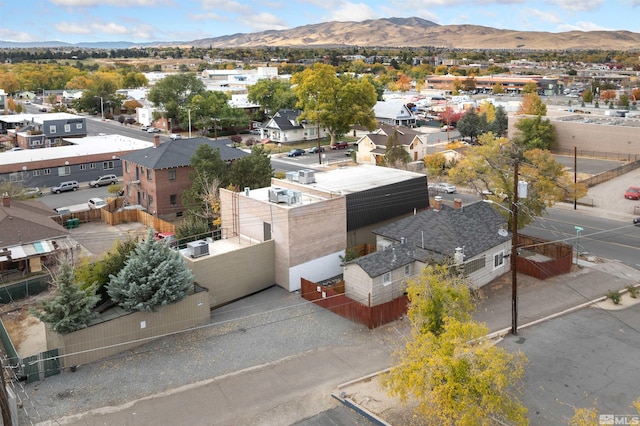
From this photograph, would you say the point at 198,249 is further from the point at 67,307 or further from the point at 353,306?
the point at 353,306

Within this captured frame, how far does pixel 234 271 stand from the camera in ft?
111

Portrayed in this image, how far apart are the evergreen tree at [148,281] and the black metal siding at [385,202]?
1335cm

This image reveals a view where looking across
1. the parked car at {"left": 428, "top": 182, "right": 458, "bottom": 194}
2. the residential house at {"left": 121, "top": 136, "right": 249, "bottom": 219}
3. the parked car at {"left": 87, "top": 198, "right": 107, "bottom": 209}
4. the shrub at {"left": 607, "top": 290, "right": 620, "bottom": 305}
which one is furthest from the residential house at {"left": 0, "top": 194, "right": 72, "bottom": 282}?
the parked car at {"left": 428, "top": 182, "right": 458, "bottom": 194}

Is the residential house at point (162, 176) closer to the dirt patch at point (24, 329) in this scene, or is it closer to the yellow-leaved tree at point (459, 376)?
the dirt patch at point (24, 329)

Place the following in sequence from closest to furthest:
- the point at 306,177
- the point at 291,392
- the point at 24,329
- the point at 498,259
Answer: the point at 291,392, the point at 24,329, the point at 498,259, the point at 306,177

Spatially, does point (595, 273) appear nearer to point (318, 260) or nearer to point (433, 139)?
point (318, 260)

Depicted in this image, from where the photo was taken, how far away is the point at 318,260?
3619cm

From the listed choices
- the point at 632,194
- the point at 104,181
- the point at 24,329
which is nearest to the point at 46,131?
the point at 104,181

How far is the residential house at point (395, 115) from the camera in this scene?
107562 millimetres

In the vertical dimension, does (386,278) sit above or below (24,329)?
above

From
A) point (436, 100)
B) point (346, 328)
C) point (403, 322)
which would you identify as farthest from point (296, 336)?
point (436, 100)

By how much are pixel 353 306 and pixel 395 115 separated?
8167 cm

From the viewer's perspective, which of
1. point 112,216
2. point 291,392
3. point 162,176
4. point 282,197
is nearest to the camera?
point 291,392

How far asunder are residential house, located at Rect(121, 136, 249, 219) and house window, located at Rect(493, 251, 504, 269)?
25039 mm
